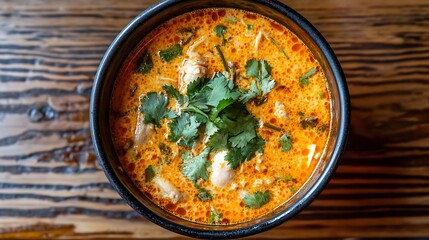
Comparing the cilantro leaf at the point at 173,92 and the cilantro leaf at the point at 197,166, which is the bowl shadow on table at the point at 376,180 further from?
the cilantro leaf at the point at 173,92

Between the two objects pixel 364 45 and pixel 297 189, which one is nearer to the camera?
pixel 297 189

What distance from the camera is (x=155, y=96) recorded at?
5.77 ft

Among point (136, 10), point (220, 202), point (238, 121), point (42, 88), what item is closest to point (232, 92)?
point (238, 121)

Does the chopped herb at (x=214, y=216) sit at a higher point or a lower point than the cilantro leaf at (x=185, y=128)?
lower

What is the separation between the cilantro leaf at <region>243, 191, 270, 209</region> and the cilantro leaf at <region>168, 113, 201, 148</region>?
0.70 feet

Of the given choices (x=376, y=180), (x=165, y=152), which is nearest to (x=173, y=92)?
(x=165, y=152)

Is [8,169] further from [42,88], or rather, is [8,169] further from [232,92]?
[232,92]

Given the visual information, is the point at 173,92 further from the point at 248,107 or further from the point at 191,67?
the point at 248,107

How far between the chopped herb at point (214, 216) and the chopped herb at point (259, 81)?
311 mm

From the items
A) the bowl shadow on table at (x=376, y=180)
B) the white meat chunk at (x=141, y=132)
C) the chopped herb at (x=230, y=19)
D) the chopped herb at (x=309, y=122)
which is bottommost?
the bowl shadow on table at (x=376, y=180)

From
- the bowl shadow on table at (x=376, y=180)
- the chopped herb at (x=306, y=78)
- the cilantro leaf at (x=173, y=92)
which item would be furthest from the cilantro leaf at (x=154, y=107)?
the bowl shadow on table at (x=376, y=180)

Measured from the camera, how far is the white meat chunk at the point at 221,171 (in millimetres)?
1735

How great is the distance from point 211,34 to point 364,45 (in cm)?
56

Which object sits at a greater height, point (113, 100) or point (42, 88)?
point (42, 88)
